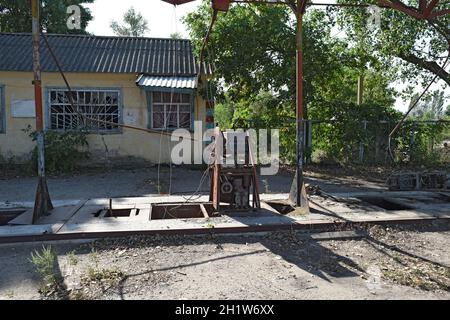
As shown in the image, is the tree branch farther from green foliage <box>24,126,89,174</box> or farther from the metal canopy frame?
green foliage <box>24,126,89,174</box>

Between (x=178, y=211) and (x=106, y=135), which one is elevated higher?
(x=106, y=135)

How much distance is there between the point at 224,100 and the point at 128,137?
11.5ft

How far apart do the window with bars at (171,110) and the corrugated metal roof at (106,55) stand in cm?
72

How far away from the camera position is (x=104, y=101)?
42.5ft

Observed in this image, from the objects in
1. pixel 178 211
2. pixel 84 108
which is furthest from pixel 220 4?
pixel 84 108

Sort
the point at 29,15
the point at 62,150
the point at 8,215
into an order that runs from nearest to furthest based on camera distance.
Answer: the point at 8,215
the point at 62,150
the point at 29,15

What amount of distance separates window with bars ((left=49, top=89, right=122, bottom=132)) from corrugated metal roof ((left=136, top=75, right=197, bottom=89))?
43.0 inches

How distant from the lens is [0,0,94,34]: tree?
2162cm

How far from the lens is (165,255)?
500cm

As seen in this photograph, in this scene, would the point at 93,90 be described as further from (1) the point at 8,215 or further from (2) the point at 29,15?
(2) the point at 29,15

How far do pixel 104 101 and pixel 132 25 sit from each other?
108 ft

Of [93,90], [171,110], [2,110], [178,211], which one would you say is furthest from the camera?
[171,110]

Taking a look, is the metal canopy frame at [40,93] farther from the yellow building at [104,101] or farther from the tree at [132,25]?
the tree at [132,25]
